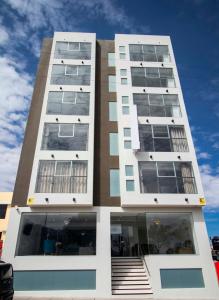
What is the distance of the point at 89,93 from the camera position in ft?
63.4

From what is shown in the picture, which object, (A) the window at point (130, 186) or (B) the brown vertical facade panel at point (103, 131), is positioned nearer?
(A) the window at point (130, 186)

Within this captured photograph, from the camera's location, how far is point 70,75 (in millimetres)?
20266

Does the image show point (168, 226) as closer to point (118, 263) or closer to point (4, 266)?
point (118, 263)

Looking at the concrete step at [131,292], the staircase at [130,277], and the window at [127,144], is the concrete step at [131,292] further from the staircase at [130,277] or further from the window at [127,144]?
the window at [127,144]

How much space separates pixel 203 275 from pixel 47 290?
913cm

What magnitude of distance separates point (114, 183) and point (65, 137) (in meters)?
5.09

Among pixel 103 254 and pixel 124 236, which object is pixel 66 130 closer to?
pixel 103 254

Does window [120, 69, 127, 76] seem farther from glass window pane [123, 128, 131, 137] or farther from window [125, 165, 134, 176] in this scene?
window [125, 165, 134, 176]

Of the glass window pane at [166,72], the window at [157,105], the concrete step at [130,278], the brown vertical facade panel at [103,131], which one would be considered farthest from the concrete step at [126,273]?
the glass window pane at [166,72]

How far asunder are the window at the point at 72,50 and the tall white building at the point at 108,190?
17 centimetres

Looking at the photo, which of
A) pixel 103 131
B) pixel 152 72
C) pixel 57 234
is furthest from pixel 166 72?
pixel 57 234

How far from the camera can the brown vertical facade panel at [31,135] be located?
1507 centimetres

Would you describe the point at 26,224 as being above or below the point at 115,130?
below

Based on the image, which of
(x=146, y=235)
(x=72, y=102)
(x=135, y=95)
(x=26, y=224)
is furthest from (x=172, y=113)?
(x=26, y=224)
